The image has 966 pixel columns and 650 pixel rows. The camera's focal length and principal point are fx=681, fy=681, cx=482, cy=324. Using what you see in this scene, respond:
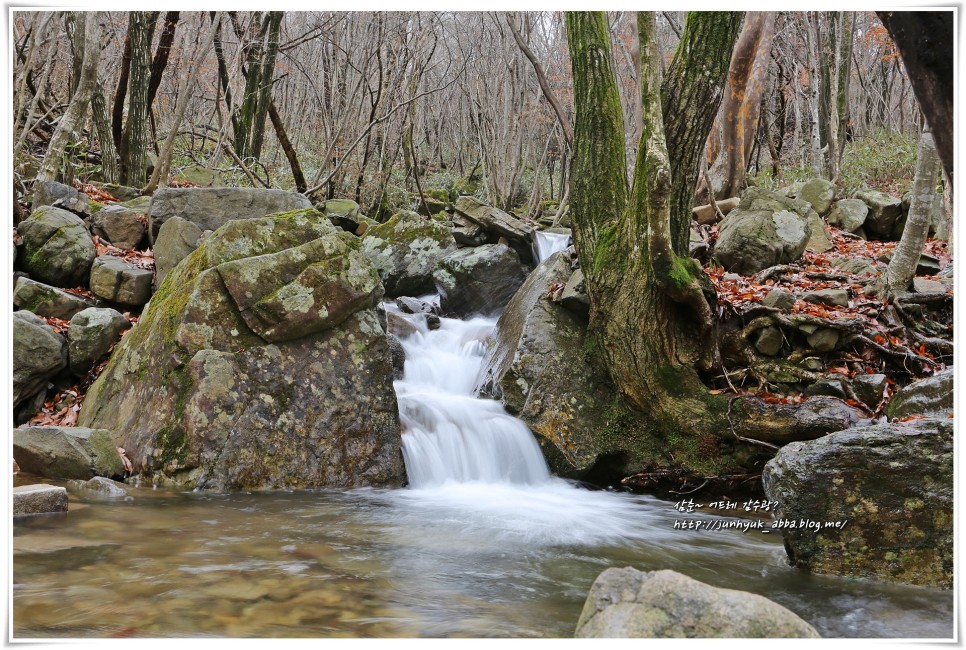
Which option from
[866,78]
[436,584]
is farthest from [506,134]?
[436,584]

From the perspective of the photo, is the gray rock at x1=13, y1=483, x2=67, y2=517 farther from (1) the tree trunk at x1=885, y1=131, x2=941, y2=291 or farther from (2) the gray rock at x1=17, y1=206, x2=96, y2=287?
(1) the tree trunk at x1=885, y1=131, x2=941, y2=291

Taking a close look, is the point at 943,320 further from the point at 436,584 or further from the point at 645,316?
the point at 436,584

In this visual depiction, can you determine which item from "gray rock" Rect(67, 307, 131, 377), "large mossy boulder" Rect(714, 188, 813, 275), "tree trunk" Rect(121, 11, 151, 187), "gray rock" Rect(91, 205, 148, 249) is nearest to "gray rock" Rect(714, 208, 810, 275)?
"large mossy boulder" Rect(714, 188, 813, 275)

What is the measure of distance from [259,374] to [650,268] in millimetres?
3343

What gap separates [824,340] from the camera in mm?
5941

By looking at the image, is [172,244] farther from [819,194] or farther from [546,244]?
[819,194]

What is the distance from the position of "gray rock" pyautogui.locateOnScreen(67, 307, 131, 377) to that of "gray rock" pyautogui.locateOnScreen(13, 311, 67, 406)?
98mm

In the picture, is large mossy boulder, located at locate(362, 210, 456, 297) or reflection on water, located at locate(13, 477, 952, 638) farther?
large mossy boulder, located at locate(362, 210, 456, 297)

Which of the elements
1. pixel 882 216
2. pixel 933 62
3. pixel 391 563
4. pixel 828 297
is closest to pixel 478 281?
pixel 828 297

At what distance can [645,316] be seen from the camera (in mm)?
5812

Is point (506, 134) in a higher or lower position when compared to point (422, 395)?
higher

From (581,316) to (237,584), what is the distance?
4420 millimetres

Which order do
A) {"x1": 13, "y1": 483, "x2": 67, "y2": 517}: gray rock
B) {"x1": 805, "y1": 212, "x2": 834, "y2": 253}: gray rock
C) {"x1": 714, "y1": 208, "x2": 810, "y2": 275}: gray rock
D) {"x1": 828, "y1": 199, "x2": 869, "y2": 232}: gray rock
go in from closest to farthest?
1. {"x1": 13, "y1": 483, "x2": 67, "y2": 517}: gray rock
2. {"x1": 714, "y1": 208, "x2": 810, "y2": 275}: gray rock
3. {"x1": 805, "y1": 212, "x2": 834, "y2": 253}: gray rock
4. {"x1": 828, "y1": 199, "x2": 869, "y2": 232}: gray rock

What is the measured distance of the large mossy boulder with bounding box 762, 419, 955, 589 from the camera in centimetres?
344
